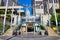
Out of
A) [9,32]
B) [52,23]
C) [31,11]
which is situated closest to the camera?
[9,32]

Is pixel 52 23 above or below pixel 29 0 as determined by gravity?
below

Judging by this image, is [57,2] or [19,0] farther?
[19,0]

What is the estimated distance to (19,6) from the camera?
36406mm

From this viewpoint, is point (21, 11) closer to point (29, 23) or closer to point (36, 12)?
point (36, 12)

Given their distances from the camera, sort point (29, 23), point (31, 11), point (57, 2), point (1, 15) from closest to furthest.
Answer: point (29, 23) → point (1, 15) → point (57, 2) → point (31, 11)

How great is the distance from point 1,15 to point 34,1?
11.1 metres

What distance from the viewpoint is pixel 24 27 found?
31.7 meters

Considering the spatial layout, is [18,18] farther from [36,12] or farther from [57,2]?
[57,2]

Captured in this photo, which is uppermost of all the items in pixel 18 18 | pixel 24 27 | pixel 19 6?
pixel 19 6

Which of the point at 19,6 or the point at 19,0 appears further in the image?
the point at 19,0

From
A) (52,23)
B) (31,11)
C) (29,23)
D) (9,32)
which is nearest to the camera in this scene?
(9,32)

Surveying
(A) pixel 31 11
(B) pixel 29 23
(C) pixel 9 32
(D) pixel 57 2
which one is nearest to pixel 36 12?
(A) pixel 31 11

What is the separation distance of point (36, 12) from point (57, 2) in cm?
565

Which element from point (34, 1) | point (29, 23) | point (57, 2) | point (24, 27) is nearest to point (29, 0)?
point (34, 1)
